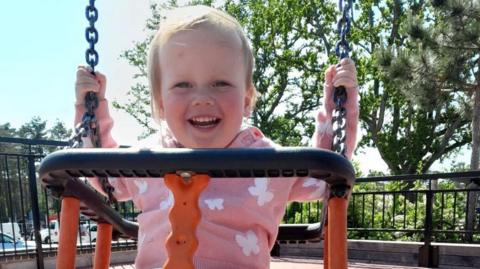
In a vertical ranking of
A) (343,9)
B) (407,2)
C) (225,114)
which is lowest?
(225,114)

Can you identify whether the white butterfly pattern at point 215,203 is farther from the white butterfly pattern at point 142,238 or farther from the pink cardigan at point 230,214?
the white butterfly pattern at point 142,238

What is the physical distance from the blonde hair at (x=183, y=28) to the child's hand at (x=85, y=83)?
0.56 ft

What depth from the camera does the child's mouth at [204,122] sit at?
3.84 ft

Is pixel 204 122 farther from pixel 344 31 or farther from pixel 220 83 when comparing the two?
pixel 344 31

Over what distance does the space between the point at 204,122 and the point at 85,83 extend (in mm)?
415

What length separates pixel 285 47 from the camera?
655 inches

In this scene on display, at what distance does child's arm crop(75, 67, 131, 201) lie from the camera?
53.9 inches

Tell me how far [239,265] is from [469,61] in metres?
10.3

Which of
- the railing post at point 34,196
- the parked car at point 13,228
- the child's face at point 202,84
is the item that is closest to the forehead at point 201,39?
the child's face at point 202,84

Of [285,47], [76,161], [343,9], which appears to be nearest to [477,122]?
[285,47]

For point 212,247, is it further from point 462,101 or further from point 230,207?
point 462,101

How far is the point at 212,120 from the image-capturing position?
3.87 feet

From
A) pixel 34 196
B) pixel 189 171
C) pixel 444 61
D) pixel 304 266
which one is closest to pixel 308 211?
pixel 304 266

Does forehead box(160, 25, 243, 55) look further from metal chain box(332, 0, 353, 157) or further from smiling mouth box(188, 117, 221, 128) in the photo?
metal chain box(332, 0, 353, 157)
